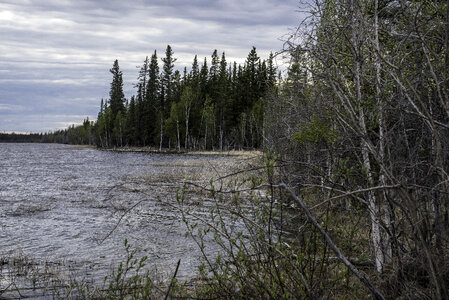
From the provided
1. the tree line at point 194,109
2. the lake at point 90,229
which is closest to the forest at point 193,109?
the tree line at point 194,109

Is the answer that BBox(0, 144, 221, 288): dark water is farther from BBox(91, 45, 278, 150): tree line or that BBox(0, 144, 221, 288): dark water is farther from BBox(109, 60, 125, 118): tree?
BBox(109, 60, 125, 118): tree

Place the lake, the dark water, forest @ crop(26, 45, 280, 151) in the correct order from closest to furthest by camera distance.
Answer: the lake
the dark water
forest @ crop(26, 45, 280, 151)

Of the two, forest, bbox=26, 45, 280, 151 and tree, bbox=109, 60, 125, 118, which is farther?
tree, bbox=109, 60, 125, 118

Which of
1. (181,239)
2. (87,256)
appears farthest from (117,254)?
(181,239)

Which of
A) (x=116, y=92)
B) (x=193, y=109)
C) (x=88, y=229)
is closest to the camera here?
(x=88, y=229)

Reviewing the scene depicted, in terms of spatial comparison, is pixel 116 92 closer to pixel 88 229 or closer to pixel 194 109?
pixel 194 109

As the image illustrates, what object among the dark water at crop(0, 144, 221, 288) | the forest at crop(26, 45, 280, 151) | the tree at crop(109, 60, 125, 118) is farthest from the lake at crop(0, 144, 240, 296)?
the tree at crop(109, 60, 125, 118)

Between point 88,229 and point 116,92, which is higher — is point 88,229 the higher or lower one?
the lower one

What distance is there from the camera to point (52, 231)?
33.8 ft

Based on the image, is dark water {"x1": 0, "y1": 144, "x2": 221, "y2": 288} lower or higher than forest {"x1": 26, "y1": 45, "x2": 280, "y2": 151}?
lower

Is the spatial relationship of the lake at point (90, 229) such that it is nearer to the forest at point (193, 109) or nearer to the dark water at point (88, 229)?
the dark water at point (88, 229)

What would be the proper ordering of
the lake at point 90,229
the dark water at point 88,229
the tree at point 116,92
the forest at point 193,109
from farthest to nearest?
1. the tree at point 116,92
2. the forest at point 193,109
3. the dark water at point 88,229
4. the lake at point 90,229

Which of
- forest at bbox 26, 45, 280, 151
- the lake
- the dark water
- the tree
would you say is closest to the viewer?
the lake

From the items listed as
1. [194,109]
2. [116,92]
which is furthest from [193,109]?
[116,92]
